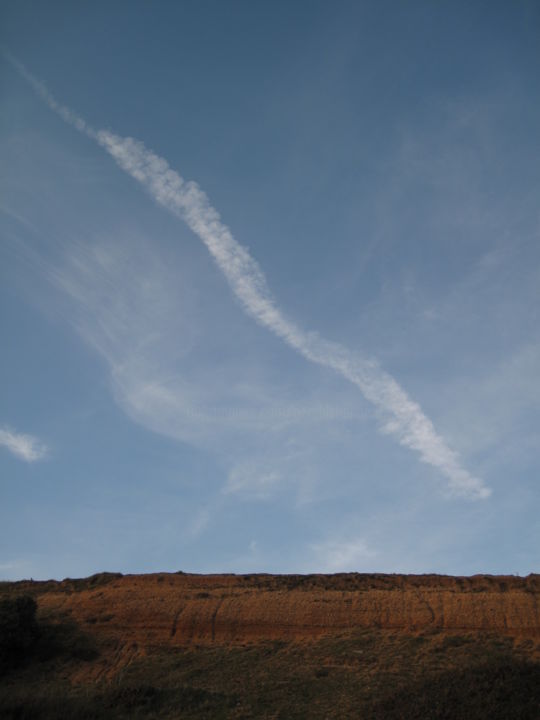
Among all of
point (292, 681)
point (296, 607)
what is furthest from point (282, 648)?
point (292, 681)

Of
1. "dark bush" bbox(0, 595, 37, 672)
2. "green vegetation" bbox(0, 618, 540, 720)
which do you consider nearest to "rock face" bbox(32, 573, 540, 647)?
"green vegetation" bbox(0, 618, 540, 720)

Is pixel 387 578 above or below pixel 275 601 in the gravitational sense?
above

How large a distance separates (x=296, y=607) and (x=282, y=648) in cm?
363

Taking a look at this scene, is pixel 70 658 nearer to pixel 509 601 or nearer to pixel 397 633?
pixel 397 633

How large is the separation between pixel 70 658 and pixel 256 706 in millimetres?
12390

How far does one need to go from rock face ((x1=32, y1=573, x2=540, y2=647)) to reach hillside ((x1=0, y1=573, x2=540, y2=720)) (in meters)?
0.08

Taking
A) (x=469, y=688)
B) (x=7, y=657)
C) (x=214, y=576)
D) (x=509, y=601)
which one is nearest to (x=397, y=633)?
(x=509, y=601)

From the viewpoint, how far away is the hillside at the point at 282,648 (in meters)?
27.1

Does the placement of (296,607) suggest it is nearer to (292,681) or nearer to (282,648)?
(282,648)

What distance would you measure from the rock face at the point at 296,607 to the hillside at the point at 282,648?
0.26 ft

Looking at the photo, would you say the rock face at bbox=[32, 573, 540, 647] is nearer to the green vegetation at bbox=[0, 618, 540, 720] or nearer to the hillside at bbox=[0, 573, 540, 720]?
the hillside at bbox=[0, 573, 540, 720]

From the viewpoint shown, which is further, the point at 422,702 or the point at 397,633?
the point at 397,633

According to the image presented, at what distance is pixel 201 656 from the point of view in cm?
3416

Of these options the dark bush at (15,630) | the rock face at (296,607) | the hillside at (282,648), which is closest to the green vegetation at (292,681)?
the hillside at (282,648)
